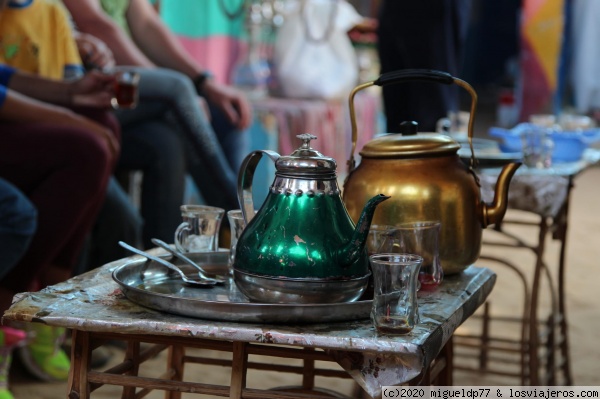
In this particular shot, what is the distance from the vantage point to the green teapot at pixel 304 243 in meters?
1.31

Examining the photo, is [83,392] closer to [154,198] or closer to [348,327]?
[348,327]

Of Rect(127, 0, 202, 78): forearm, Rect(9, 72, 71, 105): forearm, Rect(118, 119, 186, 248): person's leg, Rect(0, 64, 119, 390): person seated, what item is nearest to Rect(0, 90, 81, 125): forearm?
Rect(0, 64, 119, 390): person seated

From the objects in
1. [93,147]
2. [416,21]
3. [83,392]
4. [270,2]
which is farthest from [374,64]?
[83,392]

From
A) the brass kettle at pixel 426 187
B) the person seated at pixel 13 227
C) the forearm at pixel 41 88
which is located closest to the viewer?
the brass kettle at pixel 426 187

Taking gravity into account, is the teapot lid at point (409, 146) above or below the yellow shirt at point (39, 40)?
below

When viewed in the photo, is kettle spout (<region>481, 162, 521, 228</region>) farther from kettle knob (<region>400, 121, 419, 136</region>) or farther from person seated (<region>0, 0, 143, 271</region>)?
person seated (<region>0, 0, 143, 271</region>)

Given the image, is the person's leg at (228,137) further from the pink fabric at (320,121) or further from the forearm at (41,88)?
the forearm at (41,88)

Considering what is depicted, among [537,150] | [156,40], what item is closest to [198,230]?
[537,150]

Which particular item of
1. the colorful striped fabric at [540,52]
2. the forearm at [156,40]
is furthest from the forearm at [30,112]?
the colorful striped fabric at [540,52]

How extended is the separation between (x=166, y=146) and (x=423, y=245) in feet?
7.16

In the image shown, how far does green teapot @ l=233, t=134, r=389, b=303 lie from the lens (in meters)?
1.31

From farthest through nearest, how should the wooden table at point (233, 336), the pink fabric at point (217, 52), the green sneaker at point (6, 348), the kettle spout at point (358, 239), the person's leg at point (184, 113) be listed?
1. the pink fabric at point (217, 52)
2. the person's leg at point (184, 113)
3. the green sneaker at point (6, 348)
4. the kettle spout at point (358, 239)
5. the wooden table at point (233, 336)

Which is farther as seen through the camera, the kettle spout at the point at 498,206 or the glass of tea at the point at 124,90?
the glass of tea at the point at 124,90

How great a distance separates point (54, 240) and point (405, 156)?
1359mm
